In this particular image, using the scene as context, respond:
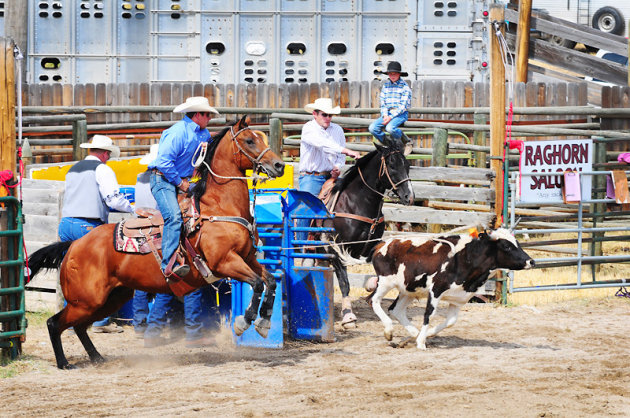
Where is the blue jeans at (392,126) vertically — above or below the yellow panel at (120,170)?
above

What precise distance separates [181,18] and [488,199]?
40.1 ft

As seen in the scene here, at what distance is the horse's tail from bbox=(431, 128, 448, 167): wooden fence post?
252 inches

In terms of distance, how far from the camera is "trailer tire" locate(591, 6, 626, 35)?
91.0ft

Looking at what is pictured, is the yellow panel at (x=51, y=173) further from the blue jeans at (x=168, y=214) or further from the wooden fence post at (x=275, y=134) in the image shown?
the blue jeans at (x=168, y=214)

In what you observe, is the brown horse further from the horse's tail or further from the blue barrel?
the blue barrel

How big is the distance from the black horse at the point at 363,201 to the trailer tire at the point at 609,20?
18.7m

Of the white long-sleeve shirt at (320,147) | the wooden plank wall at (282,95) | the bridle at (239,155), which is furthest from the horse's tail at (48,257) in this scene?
the wooden plank wall at (282,95)

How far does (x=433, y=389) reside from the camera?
7734mm

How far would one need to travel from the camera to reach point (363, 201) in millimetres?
11320

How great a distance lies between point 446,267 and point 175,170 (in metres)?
2.97

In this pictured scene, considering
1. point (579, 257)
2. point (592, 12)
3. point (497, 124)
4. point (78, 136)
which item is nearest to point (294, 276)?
point (497, 124)

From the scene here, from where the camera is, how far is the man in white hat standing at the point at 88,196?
10172 millimetres

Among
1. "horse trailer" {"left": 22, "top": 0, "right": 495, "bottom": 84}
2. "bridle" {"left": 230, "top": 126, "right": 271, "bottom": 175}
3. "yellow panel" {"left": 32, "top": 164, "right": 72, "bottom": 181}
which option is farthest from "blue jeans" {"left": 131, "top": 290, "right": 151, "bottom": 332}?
"horse trailer" {"left": 22, "top": 0, "right": 495, "bottom": 84}

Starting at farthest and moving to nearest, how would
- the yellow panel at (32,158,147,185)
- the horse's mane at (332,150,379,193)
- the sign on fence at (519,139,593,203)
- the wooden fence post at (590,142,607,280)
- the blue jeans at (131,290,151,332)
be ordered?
the yellow panel at (32,158,147,185) < the wooden fence post at (590,142,607,280) < the sign on fence at (519,139,593,203) < the horse's mane at (332,150,379,193) < the blue jeans at (131,290,151,332)
